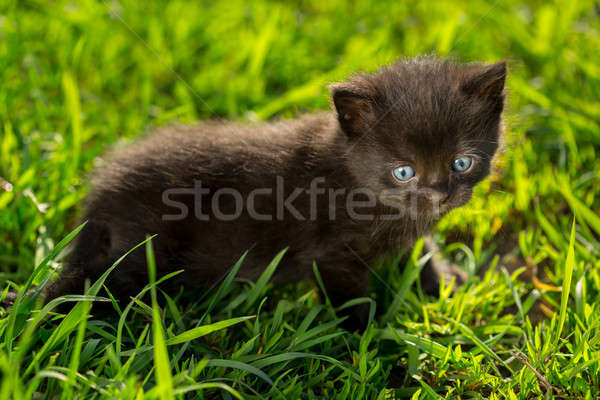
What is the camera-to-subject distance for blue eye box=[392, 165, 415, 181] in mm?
2267

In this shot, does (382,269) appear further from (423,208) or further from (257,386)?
(257,386)

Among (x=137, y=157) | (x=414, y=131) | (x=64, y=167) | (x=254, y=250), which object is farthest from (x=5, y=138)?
(x=414, y=131)

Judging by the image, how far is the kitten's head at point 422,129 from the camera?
2.20 metres

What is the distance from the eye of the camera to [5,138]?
3055 millimetres

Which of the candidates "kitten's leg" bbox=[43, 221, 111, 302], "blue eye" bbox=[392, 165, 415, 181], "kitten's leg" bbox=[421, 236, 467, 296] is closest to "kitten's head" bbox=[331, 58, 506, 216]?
"blue eye" bbox=[392, 165, 415, 181]

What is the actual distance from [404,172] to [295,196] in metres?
0.51

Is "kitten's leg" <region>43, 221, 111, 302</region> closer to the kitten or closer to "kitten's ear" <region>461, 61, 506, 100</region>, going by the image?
the kitten

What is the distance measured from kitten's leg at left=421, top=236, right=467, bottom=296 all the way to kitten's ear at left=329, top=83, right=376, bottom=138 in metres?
0.85

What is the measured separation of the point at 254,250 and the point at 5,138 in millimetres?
1620

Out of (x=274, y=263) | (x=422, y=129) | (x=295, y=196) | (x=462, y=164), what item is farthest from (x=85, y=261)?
(x=462, y=164)

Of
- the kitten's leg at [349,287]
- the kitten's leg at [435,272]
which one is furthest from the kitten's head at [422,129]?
the kitten's leg at [435,272]
